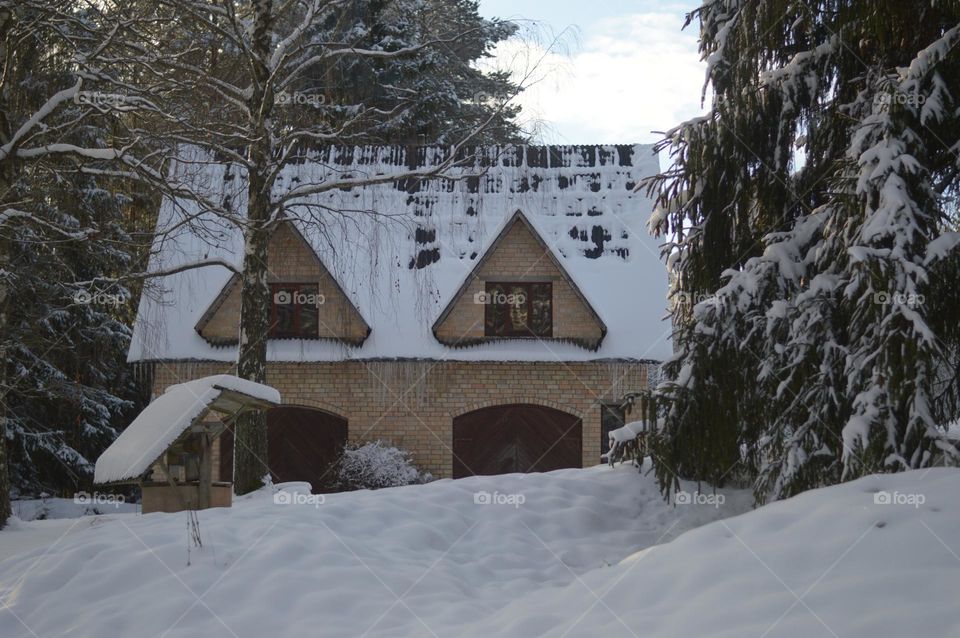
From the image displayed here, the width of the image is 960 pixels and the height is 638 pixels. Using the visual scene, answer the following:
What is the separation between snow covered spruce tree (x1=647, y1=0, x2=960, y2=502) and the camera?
6.31 meters

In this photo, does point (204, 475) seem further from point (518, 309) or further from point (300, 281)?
point (518, 309)

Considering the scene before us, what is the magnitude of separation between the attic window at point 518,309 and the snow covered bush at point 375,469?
106 inches

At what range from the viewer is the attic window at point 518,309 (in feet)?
52.7

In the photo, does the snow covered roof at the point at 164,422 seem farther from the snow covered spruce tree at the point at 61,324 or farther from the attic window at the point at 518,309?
the attic window at the point at 518,309

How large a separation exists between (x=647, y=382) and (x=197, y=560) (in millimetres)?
10453

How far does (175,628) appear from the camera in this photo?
5.68 m

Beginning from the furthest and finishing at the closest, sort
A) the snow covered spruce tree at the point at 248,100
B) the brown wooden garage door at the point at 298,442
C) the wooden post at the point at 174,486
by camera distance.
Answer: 1. the brown wooden garage door at the point at 298,442
2. the snow covered spruce tree at the point at 248,100
3. the wooden post at the point at 174,486

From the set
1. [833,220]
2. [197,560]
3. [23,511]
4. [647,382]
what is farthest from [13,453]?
[833,220]

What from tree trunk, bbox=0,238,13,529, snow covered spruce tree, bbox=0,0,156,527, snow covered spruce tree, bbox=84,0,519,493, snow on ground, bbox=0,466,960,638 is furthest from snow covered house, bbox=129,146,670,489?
snow on ground, bbox=0,466,960,638

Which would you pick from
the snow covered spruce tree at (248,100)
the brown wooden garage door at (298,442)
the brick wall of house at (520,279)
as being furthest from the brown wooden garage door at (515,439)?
the snow covered spruce tree at (248,100)

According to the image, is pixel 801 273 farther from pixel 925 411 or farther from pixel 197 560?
pixel 197 560

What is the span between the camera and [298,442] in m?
16.3

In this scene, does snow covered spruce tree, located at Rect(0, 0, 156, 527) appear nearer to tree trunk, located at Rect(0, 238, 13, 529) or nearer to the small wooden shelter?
tree trunk, located at Rect(0, 238, 13, 529)

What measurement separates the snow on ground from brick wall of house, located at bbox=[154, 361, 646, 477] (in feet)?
21.3
